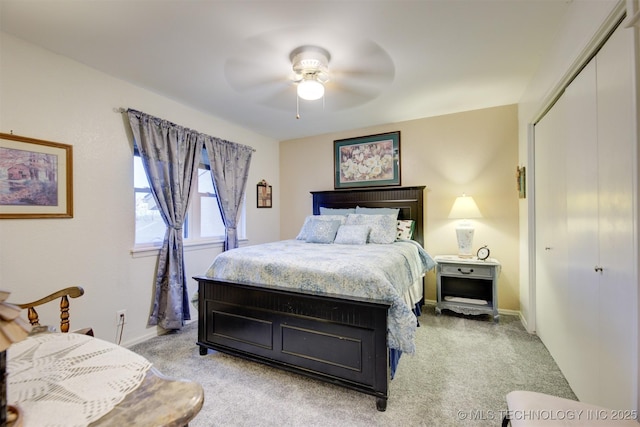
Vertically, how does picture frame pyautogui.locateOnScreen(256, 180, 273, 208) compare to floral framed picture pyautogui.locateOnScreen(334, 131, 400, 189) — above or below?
below

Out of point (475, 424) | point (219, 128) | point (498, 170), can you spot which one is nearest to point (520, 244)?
point (498, 170)

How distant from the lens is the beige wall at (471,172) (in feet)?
10.7

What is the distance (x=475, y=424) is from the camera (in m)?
1.57

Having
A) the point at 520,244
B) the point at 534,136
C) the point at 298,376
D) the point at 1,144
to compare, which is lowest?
the point at 298,376

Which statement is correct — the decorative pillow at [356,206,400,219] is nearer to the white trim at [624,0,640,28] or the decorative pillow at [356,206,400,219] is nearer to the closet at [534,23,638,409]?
the closet at [534,23,638,409]

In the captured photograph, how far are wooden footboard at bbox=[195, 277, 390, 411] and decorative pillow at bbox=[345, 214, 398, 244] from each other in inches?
58.1

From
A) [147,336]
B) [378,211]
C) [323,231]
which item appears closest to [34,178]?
[147,336]

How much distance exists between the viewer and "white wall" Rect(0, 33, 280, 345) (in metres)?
1.94

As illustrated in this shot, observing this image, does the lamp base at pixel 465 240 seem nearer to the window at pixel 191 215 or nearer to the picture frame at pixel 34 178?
the window at pixel 191 215

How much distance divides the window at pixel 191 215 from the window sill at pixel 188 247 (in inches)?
1.8

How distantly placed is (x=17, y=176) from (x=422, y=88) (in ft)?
11.4

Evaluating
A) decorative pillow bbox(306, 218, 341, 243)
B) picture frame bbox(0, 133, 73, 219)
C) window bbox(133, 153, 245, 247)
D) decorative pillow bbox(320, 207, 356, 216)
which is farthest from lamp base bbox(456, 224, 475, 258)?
picture frame bbox(0, 133, 73, 219)

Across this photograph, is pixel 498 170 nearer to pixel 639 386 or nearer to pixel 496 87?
pixel 496 87

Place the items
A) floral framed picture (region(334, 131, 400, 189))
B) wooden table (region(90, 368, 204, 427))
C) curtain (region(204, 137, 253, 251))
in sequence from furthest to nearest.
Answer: floral framed picture (region(334, 131, 400, 189)) < curtain (region(204, 137, 253, 251)) < wooden table (region(90, 368, 204, 427))
